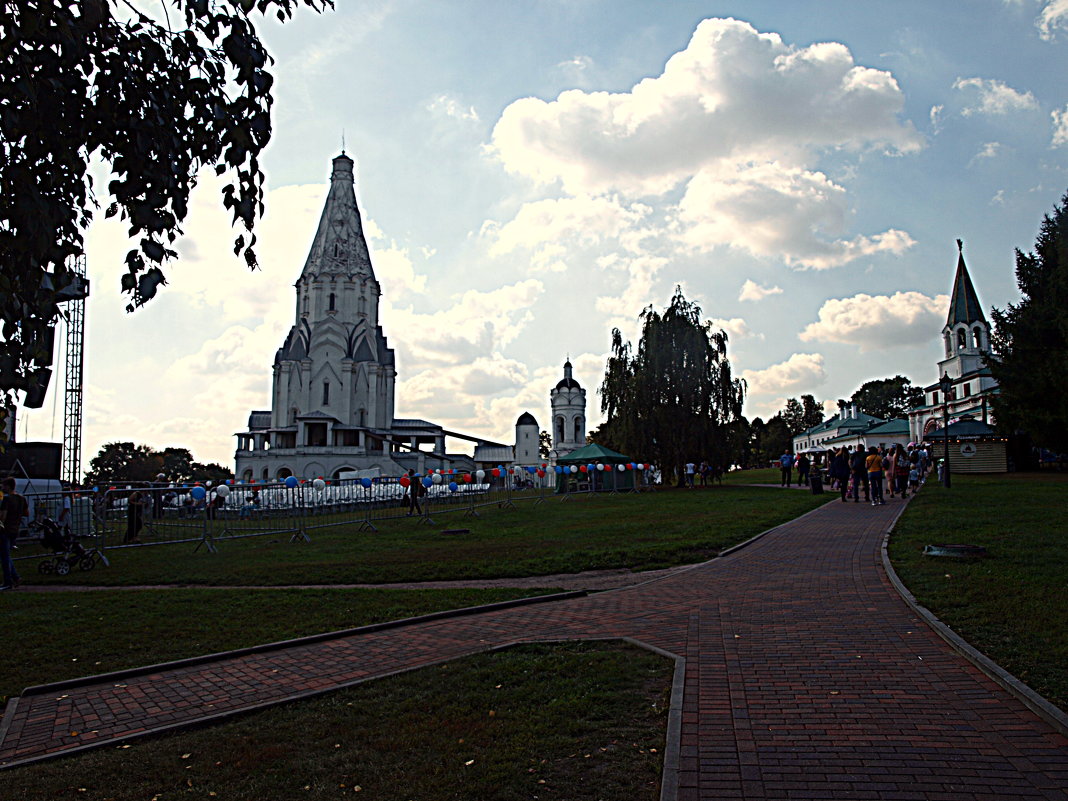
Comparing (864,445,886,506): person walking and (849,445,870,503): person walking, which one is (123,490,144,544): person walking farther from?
(849,445,870,503): person walking

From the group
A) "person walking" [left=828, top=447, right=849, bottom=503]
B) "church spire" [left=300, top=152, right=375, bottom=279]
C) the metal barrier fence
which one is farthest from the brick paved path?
"church spire" [left=300, top=152, right=375, bottom=279]

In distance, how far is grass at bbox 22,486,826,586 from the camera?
42.2 feet

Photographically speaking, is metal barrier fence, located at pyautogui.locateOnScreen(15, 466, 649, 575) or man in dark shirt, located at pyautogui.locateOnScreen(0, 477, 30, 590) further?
metal barrier fence, located at pyautogui.locateOnScreen(15, 466, 649, 575)

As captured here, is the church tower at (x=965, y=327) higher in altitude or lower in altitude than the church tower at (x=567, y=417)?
higher

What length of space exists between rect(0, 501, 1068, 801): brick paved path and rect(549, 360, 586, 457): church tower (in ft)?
280

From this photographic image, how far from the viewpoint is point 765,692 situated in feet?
19.2

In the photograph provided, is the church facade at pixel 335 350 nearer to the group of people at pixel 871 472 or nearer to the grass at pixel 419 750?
the group of people at pixel 871 472

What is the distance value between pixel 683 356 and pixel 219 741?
127 ft

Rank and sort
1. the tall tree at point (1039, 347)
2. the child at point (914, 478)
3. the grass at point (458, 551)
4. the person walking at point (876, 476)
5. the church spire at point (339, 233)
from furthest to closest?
the church spire at point (339, 233) → the tall tree at point (1039, 347) → the child at point (914, 478) → the person walking at point (876, 476) → the grass at point (458, 551)

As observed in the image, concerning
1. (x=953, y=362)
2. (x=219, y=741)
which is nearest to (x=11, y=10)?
(x=219, y=741)

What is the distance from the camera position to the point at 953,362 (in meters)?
85.1

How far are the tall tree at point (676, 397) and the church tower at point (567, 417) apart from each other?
52.7m

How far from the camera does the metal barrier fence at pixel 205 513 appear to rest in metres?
16.2

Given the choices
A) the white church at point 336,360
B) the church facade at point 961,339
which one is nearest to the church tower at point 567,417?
the white church at point 336,360
